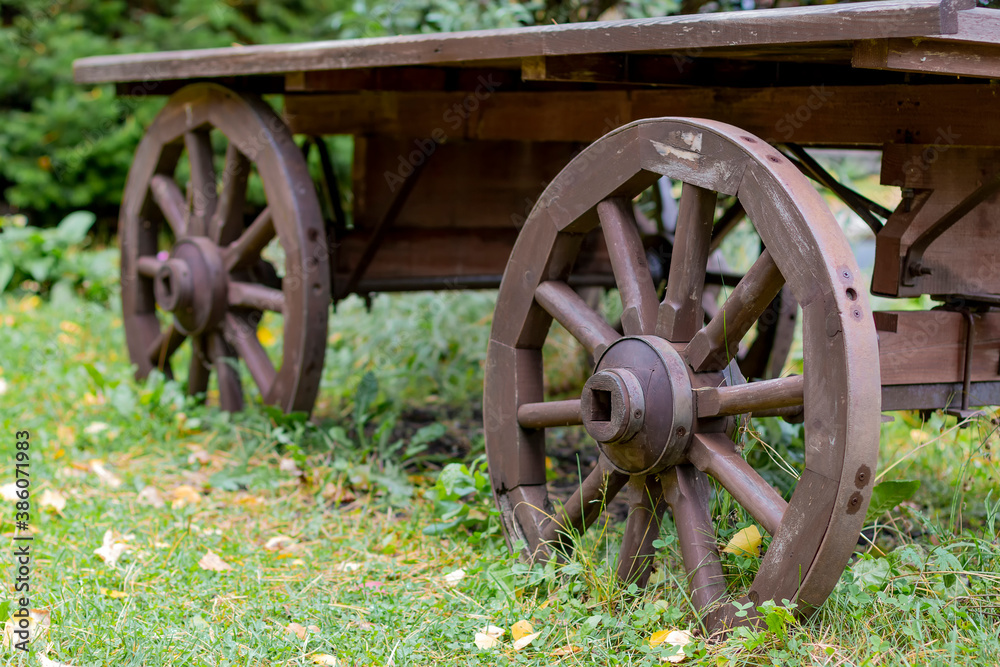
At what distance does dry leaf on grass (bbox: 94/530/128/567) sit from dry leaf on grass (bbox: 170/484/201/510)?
1.39ft

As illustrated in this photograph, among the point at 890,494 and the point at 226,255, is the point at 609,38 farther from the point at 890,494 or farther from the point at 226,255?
the point at 226,255

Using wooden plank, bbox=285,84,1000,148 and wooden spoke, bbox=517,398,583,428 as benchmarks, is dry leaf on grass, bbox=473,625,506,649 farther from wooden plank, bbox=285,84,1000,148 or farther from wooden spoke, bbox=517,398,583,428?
wooden plank, bbox=285,84,1000,148

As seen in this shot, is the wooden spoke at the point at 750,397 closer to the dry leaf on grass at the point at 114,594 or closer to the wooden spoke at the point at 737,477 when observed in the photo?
the wooden spoke at the point at 737,477

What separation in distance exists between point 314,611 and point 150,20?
6137 millimetres

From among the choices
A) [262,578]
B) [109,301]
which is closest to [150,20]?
[109,301]

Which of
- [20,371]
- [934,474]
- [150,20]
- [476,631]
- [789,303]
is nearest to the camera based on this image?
[476,631]

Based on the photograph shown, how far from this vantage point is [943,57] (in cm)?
192

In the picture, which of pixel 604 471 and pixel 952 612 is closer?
pixel 952 612

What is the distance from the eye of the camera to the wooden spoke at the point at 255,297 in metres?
3.73

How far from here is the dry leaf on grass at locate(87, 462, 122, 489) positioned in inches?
138

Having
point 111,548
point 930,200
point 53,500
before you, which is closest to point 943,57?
point 930,200

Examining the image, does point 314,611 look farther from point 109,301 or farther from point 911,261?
point 109,301

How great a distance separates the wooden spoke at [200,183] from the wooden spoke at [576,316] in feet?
6.74

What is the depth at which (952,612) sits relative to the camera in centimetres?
218
